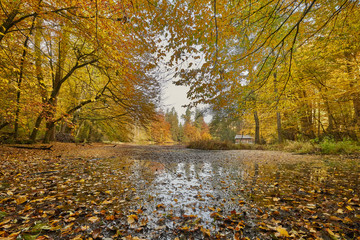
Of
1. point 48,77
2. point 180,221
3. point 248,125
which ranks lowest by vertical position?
point 180,221

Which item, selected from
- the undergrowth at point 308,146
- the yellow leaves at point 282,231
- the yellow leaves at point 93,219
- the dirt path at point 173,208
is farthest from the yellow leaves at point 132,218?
the undergrowth at point 308,146

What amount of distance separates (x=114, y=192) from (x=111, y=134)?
14.2m

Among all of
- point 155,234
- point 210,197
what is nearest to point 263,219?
point 210,197

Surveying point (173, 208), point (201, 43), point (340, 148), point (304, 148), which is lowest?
point (173, 208)

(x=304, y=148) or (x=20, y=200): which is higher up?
(x=304, y=148)

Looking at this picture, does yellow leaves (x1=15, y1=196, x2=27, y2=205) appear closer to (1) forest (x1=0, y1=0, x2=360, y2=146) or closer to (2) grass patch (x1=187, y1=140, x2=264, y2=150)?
(1) forest (x1=0, y1=0, x2=360, y2=146)

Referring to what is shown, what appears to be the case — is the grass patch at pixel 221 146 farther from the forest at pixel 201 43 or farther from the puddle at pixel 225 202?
the puddle at pixel 225 202

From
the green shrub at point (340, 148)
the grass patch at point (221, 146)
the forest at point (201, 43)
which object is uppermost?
the forest at point (201, 43)

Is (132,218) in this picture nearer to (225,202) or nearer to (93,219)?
(93,219)

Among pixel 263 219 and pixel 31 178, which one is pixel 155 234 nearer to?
pixel 263 219

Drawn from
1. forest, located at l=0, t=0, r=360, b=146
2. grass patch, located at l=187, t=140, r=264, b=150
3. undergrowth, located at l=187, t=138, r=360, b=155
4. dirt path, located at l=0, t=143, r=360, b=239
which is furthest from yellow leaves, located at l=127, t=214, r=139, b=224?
grass patch, located at l=187, t=140, r=264, b=150

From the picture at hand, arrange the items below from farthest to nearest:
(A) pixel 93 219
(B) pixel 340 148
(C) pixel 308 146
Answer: (C) pixel 308 146 → (B) pixel 340 148 → (A) pixel 93 219

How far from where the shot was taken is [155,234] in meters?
1.58

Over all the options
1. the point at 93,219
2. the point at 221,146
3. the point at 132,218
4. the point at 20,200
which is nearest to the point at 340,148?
the point at 221,146
